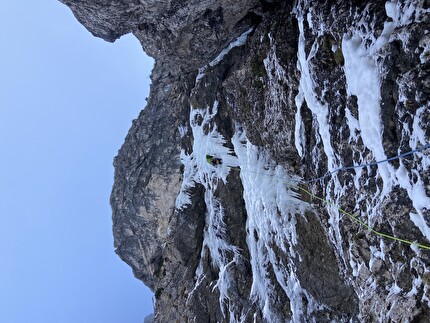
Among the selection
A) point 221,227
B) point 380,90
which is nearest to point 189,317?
point 221,227

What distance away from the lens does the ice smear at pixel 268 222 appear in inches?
485

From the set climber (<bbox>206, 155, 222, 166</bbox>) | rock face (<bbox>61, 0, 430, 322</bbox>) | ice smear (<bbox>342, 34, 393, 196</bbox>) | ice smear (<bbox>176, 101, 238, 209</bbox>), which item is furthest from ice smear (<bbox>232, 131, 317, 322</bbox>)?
ice smear (<bbox>342, 34, 393, 196</bbox>)

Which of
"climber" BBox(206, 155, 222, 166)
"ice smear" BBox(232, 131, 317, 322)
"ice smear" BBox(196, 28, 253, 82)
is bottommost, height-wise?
"ice smear" BBox(232, 131, 317, 322)

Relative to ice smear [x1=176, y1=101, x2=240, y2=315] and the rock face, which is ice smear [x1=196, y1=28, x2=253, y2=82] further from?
ice smear [x1=176, y1=101, x2=240, y2=315]

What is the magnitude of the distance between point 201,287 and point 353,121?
11835 millimetres

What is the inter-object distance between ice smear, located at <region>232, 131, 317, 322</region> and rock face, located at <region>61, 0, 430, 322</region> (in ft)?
0.20

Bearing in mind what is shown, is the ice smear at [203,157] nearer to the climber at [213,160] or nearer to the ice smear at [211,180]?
the ice smear at [211,180]

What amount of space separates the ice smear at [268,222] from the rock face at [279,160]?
62 mm

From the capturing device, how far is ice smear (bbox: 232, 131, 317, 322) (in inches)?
485

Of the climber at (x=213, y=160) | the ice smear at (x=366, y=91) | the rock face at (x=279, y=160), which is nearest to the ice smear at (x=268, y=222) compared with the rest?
the rock face at (x=279, y=160)

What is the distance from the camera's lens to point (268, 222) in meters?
13.6

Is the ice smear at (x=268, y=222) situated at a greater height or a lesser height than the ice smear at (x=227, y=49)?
lesser

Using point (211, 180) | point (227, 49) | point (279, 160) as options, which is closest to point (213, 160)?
point (211, 180)

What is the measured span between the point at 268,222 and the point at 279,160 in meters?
2.56
